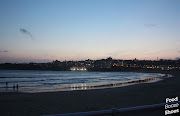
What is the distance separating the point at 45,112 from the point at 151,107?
984 centimetres

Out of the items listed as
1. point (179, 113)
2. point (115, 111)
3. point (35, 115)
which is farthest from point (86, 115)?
point (35, 115)

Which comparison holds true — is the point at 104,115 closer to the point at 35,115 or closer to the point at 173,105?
the point at 173,105

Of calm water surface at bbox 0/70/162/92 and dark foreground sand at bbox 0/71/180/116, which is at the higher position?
dark foreground sand at bbox 0/71/180/116

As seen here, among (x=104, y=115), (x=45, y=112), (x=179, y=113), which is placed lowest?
(x=45, y=112)

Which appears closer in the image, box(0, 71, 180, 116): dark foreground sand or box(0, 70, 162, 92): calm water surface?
box(0, 71, 180, 116): dark foreground sand

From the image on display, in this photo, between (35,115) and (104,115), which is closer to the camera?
(104,115)

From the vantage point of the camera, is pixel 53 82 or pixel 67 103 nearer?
pixel 67 103

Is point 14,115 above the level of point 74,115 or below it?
below

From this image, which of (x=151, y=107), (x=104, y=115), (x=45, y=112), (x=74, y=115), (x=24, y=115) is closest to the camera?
(x=74, y=115)

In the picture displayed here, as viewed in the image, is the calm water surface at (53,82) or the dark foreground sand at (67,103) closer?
the dark foreground sand at (67,103)

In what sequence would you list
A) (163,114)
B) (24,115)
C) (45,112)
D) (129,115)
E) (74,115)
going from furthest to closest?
(45,112) < (24,115) < (163,114) < (129,115) < (74,115)

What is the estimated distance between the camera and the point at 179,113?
3746mm

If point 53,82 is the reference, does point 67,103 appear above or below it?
above

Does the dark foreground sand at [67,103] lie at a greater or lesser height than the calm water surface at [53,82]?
greater
